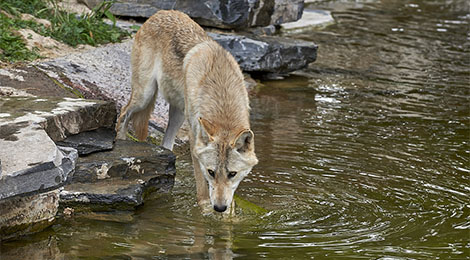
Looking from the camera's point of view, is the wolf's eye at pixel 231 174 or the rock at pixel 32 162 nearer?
the rock at pixel 32 162

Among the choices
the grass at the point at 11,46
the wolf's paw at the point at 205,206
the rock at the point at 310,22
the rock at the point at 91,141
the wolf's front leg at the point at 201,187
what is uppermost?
the grass at the point at 11,46

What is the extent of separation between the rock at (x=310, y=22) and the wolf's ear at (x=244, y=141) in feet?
35.9

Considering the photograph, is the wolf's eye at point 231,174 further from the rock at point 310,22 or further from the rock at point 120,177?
the rock at point 310,22

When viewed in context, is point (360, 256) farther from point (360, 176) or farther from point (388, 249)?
point (360, 176)

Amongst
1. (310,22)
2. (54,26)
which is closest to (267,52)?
(54,26)

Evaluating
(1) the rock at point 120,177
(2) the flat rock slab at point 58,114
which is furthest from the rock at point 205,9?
(2) the flat rock slab at point 58,114

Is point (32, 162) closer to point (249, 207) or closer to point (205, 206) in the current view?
point (205, 206)

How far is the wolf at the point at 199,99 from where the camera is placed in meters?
5.50

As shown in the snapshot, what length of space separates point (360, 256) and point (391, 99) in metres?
6.23

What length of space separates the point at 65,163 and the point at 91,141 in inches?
46.8

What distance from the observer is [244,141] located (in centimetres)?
551

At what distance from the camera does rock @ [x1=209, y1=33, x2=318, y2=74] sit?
1170 centimetres

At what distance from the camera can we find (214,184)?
552 centimetres

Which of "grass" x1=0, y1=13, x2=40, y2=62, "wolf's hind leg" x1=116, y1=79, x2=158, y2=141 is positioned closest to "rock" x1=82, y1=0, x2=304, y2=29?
"grass" x1=0, y1=13, x2=40, y2=62
